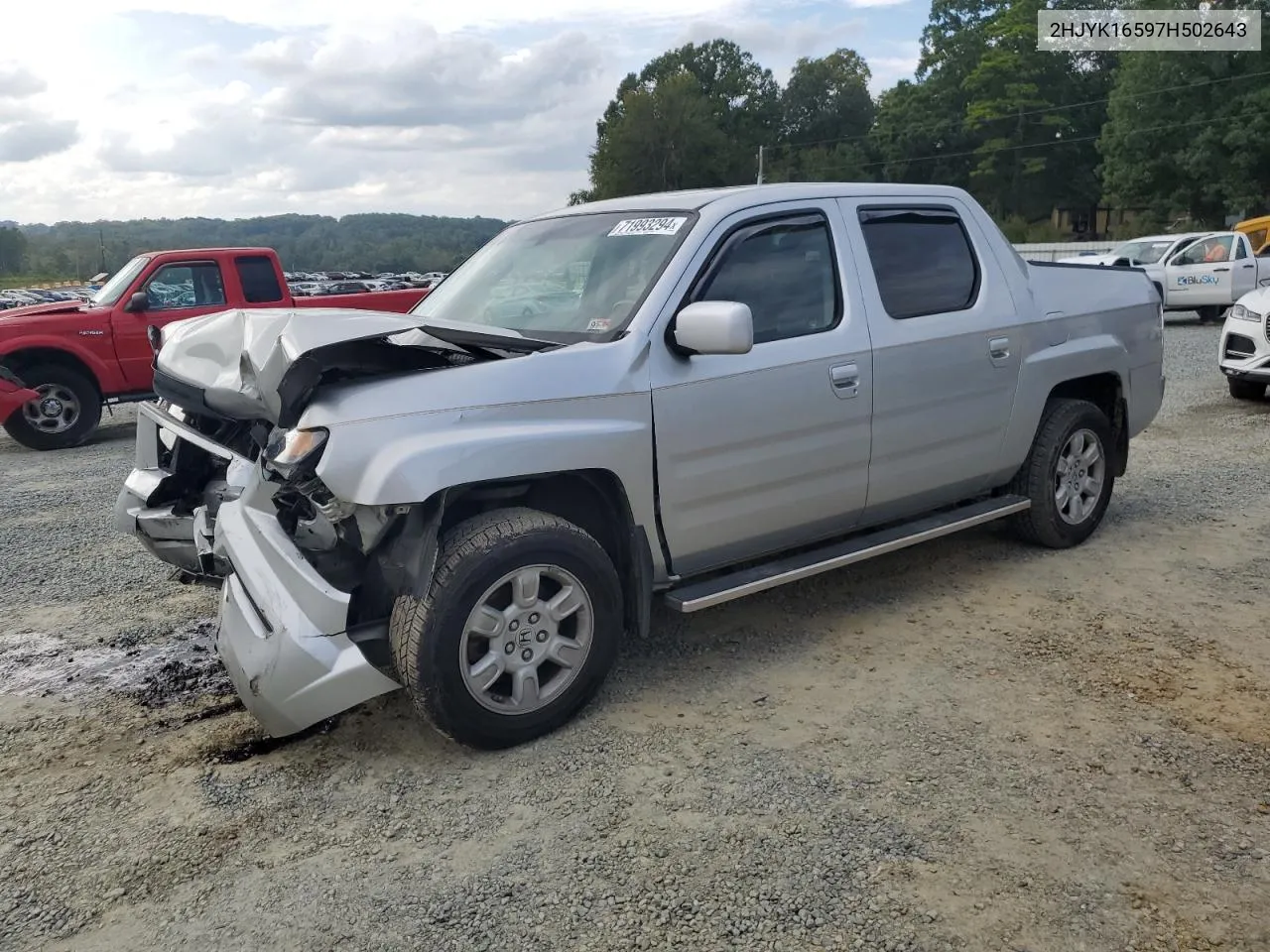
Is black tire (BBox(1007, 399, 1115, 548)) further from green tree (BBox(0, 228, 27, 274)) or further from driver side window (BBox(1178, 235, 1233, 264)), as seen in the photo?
green tree (BBox(0, 228, 27, 274))

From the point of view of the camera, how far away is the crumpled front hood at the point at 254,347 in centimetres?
325

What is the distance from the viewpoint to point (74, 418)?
34.1 feet

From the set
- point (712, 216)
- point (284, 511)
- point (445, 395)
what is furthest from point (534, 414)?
point (712, 216)

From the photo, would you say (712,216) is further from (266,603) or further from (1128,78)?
(1128,78)

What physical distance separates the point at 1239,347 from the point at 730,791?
8999mm

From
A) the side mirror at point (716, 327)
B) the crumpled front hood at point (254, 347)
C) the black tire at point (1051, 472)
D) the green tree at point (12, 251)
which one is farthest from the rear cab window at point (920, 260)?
the green tree at point (12, 251)

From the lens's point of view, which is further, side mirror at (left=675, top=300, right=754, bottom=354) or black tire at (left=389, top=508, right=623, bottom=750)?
side mirror at (left=675, top=300, right=754, bottom=354)

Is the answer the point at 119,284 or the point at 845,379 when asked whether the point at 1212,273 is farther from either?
the point at 119,284

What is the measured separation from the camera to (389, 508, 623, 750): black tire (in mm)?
3217

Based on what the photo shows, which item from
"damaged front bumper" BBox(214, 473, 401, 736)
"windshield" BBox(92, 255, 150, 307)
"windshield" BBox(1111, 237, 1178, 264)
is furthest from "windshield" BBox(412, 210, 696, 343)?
"windshield" BBox(1111, 237, 1178, 264)

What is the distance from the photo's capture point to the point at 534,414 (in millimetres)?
→ 3441

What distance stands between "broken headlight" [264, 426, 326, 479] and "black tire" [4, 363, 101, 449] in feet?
27.2

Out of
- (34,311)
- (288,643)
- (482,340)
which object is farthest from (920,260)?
(34,311)

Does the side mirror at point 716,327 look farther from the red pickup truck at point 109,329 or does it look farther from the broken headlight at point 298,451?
the red pickup truck at point 109,329
